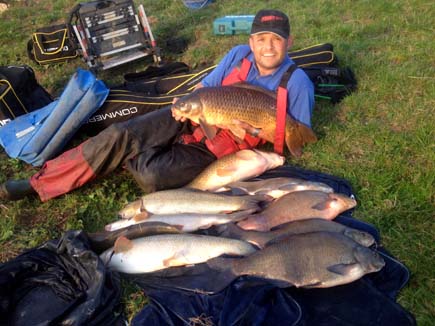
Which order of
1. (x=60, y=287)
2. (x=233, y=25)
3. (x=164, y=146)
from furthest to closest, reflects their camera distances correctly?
(x=233, y=25)
(x=164, y=146)
(x=60, y=287)

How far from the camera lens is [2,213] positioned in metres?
3.51

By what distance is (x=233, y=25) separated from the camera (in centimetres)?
730

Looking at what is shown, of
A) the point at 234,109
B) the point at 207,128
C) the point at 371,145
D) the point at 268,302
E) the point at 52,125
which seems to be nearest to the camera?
the point at 268,302

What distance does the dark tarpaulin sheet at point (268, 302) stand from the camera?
2.13 meters

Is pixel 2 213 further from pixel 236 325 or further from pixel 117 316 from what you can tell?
pixel 236 325

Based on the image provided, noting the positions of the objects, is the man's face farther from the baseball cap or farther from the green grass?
the green grass

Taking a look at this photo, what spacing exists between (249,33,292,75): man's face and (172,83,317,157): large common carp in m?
0.29

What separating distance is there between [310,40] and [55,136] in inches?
173

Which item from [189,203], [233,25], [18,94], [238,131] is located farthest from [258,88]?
[233,25]

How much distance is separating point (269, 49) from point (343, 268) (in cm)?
197

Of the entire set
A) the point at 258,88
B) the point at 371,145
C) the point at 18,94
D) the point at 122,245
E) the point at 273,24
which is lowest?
the point at 371,145

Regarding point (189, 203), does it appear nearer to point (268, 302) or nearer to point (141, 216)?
point (141, 216)

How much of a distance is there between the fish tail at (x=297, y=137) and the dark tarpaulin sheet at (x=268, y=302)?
1.32 metres

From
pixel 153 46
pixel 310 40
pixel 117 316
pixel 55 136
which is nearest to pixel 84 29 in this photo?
pixel 153 46
